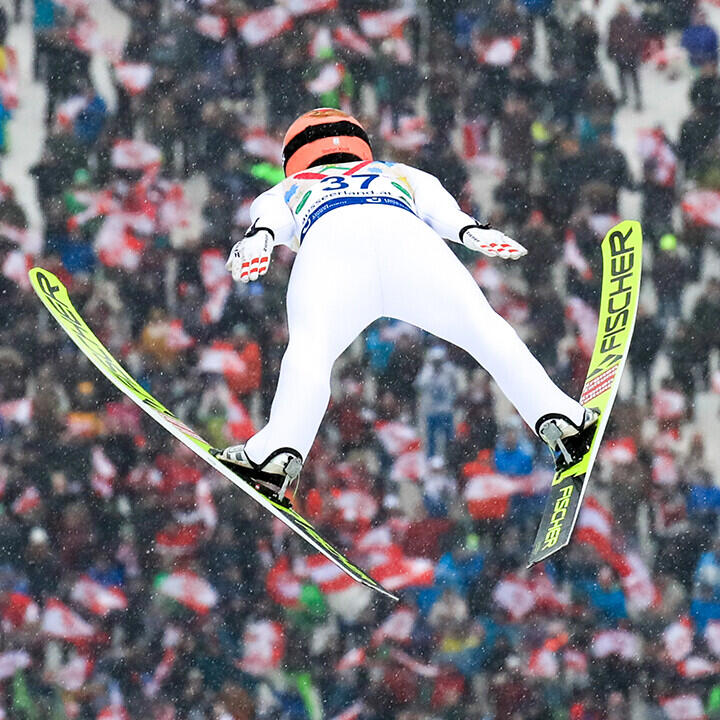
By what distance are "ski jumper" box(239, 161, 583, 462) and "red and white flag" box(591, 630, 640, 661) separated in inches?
74.4

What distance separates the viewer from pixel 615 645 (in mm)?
5703

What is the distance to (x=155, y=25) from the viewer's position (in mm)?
6105

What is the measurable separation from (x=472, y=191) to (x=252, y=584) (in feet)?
5.57

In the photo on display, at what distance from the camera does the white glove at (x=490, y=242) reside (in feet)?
13.3

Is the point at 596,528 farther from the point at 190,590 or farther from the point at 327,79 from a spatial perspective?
the point at 327,79

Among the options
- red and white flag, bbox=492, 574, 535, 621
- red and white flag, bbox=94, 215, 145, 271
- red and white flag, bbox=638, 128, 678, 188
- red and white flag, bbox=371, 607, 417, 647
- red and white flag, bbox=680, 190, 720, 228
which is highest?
red and white flag, bbox=638, 128, 678, 188

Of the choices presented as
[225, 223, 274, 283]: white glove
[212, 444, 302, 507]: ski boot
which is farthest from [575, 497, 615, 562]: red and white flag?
[225, 223, 274, 283]: white glove

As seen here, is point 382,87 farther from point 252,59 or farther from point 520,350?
point 520,350

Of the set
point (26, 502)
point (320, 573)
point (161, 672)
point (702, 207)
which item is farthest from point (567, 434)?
point (26, 502)

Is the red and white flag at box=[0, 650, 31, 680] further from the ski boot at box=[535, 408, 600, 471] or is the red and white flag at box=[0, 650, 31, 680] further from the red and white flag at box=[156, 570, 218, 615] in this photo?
the ski boot at box=[535, 408, 600, 471]

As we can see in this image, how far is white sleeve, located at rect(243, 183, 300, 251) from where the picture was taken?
415cm

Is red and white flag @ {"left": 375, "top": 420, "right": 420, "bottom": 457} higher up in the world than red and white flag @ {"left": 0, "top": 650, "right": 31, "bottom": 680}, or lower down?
higher up

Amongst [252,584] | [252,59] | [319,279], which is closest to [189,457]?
[252,584]

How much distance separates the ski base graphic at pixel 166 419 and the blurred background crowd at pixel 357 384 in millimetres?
1310
